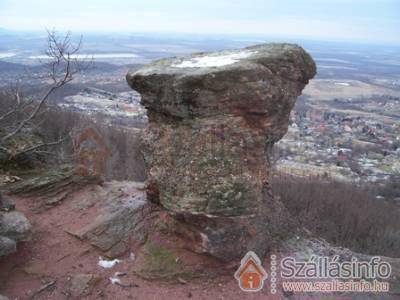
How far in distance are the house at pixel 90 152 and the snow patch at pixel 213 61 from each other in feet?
10.1

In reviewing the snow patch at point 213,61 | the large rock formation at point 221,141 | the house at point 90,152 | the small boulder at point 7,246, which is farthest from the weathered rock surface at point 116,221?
the snow patch at point 213,61

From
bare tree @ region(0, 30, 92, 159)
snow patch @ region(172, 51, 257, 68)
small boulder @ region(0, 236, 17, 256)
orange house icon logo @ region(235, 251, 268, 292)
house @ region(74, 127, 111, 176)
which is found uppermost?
snow patch @ region(172, 51, 257, 68)

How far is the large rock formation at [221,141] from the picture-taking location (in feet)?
24.2

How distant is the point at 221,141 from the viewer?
24.7 feet

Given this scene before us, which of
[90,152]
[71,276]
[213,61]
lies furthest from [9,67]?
[71,276]

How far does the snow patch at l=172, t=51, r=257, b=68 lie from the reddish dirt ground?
12.0ft

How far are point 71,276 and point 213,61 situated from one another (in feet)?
15.3

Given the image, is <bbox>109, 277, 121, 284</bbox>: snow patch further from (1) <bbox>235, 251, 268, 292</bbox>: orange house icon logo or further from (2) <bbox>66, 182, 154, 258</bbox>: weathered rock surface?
(1) <bbox>235, 251, 268, 292</bbox>: orange house icon logo

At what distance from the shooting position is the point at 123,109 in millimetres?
51406

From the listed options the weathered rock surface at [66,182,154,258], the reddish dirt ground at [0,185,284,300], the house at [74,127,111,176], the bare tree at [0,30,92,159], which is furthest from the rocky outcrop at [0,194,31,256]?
the house at [74,127,111,176]

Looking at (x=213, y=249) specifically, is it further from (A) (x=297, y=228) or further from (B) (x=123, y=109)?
(B) (x=123, y=109)

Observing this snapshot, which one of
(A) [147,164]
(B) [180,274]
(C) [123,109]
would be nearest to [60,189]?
(A) [147,164]

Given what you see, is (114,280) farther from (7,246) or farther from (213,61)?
(213,61)

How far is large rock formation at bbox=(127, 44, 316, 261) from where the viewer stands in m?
7.38
